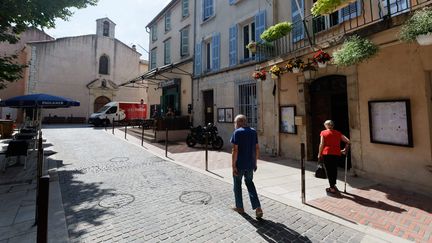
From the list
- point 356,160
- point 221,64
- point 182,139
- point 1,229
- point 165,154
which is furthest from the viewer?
point 182,139

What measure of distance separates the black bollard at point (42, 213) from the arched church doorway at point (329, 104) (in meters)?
7.31

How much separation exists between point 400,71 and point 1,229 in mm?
8132

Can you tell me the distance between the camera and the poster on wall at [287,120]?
Answer: 852 centimetres

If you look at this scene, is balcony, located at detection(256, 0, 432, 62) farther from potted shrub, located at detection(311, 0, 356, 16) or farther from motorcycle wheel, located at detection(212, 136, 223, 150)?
motorcycle wheel, located at detection(212, 136, 223, 150)

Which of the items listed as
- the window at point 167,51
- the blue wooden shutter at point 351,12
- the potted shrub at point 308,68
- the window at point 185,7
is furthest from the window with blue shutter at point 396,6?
the window at point 167,51

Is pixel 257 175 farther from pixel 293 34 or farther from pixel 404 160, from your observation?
pixel 293 34

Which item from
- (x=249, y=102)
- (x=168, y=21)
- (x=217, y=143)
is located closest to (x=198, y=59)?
(x=249, y=102)

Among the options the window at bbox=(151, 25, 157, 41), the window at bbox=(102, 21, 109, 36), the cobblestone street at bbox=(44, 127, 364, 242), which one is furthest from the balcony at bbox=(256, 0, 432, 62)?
the window at bbox=(102, 21, 109, 36)

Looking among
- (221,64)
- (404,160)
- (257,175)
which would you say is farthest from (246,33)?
(404,160)

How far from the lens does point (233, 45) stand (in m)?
11.6

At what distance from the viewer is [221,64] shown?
12.5m

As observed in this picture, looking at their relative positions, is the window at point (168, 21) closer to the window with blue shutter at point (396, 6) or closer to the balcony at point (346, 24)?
the balcony at point (346, 24)

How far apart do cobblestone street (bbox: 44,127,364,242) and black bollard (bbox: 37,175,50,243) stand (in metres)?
0.96

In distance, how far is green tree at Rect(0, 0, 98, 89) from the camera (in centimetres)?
587
